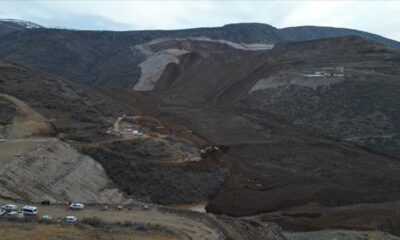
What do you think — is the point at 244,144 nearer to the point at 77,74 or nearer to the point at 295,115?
the point at 295,115

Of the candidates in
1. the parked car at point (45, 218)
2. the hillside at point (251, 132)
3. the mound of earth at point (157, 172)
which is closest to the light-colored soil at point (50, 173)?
the hillside at point (251, 132)

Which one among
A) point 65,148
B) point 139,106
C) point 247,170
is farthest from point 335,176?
point 139,106

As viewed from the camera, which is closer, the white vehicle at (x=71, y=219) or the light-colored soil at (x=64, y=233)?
the light-colored soil at (x=64, y=233)

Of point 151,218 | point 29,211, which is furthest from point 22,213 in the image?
point 151,218

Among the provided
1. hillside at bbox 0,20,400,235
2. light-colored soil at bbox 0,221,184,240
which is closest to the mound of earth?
hillside at bbox 0,20,400,235

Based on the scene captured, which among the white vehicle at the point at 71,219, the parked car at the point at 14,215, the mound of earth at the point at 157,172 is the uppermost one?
the parked car at the point at 14,215

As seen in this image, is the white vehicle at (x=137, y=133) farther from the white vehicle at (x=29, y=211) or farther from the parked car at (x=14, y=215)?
the parked car at (x=14, y=215)

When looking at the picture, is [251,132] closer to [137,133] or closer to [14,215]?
[137,133]

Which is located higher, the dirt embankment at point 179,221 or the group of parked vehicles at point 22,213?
the group of parked vehicles at point 22,213

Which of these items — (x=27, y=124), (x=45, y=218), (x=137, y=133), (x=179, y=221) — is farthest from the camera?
(x=137, y=133)

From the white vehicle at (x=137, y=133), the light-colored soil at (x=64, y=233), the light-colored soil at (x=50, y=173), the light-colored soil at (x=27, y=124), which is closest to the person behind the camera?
the light-colored soil at (x=64, y=233)

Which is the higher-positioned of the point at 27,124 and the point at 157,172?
the point at 27,124
